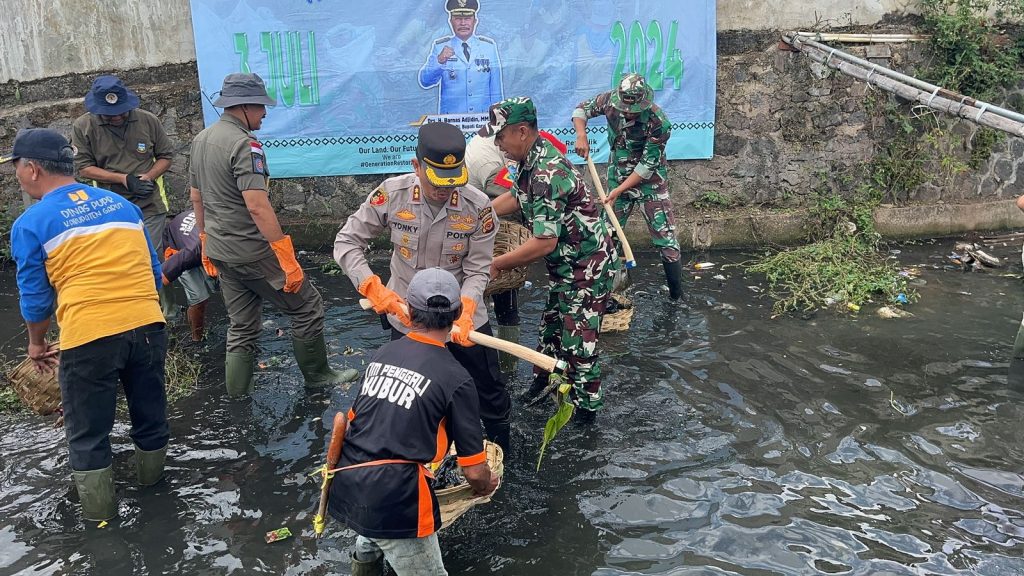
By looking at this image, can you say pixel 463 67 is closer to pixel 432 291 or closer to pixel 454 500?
pixel 432 291

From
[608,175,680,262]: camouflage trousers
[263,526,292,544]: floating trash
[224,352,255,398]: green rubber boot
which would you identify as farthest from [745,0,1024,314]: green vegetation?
[263,526,292,544]: floating trash

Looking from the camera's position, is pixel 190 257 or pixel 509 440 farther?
pixel 190 257

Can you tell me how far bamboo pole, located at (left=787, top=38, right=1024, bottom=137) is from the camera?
6625 millimetres

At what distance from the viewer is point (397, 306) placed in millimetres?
4023

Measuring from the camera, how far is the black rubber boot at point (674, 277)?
7.25 m

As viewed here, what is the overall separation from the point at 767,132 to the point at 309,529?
7.30 metres

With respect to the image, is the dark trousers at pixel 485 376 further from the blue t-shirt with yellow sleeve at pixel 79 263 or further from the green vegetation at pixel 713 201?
the green vegetation at pixel 713 201

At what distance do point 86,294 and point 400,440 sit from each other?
6.51 ft

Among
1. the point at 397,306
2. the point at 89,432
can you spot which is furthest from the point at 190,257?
the point at 397,306

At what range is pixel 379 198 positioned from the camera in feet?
14.0

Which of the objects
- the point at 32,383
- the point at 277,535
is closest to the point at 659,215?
the point at 277,535

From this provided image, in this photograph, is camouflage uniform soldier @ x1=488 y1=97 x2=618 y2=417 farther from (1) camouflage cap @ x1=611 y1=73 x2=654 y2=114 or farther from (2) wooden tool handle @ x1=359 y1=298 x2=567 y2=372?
(1) camouflage cap @ x1=611 y1=73 x2=654 y2=114

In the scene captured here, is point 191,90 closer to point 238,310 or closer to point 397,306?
point 238,310

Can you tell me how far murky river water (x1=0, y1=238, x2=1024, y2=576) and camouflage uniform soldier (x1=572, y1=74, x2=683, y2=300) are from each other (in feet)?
3.55
